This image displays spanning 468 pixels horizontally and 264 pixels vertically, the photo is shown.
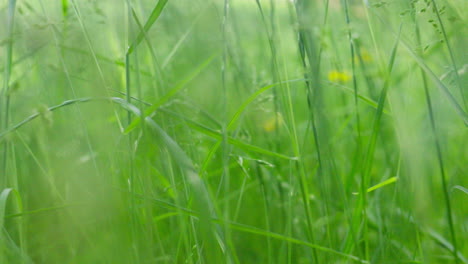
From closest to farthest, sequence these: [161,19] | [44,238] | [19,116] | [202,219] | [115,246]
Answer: [202,219] < [115,246] < [44,238] < [19,116] < [161,19]

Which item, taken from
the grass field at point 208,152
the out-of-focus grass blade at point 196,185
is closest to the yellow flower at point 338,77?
the grass field at point 208,152

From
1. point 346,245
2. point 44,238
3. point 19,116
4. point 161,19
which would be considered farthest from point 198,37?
point 346,245

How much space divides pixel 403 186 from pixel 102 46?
0.77m

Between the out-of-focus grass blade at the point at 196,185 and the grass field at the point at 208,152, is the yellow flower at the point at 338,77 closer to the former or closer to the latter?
the grass field at the point at 208,152

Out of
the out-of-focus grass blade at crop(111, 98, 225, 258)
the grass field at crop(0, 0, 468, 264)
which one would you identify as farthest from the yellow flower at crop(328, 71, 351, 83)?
the out-of-focus grass blade at crop(111, 98, 225, 258)

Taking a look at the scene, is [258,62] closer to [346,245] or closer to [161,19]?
[161,19]

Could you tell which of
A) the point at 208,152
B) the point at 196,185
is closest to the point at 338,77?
the point at 208,152

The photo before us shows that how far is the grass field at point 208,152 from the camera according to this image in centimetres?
58

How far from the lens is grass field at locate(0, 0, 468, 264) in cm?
58

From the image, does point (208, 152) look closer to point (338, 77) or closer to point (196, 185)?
point (196, 185)

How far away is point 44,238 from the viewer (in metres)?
0.88

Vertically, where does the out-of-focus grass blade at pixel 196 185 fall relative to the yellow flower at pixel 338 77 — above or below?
below

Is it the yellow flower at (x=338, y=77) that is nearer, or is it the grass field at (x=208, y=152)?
the grass field at (x=208, y=152)

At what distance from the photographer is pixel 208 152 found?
0.85 metres
